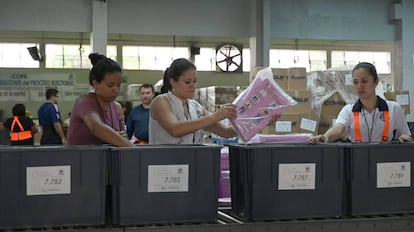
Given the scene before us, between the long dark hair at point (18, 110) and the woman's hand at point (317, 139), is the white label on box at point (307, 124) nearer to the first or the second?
the woman's hand at point (317, 139)

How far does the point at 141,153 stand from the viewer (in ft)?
5.18

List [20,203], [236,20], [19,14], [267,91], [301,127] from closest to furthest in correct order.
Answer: [20,203] < [267,91] < [301,127] < [19,14] < [236,20]

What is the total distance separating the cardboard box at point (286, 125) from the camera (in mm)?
5424

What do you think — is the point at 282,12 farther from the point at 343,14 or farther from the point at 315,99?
the point at 315,99

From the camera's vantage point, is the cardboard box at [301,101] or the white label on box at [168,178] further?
the cardboard box at [301,101]

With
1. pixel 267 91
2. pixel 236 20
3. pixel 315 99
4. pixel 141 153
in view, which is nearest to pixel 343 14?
pixel 236 20

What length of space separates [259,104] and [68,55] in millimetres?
12244

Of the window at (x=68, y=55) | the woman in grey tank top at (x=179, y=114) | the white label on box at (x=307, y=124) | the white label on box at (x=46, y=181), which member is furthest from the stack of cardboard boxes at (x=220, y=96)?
the window at (x=68, y=55)

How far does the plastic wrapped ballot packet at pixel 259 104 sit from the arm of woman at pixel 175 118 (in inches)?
2.1

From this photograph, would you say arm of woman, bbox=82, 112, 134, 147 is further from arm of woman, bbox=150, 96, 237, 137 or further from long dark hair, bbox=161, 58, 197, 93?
long dark hair, bbox=161, 58, 197, 93

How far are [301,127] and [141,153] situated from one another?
402 centimetres

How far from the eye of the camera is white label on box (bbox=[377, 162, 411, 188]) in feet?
5.82

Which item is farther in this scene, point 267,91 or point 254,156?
point 267,91

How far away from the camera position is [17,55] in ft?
43.0
